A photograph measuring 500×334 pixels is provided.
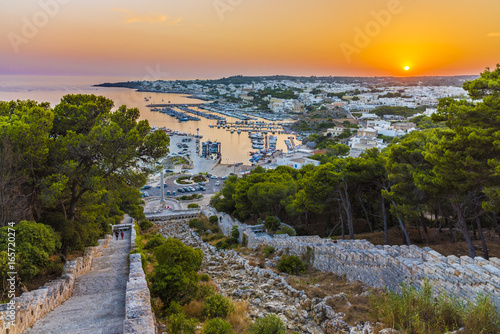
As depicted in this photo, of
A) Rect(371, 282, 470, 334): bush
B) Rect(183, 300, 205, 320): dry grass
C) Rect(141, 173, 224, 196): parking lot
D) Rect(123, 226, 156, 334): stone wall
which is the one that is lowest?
Rect(141, 173, 224, 196): parking lot

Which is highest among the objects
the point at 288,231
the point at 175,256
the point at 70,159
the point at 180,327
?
the point at 70,159

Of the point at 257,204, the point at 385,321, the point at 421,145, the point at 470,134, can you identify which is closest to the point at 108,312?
the point at 385,321

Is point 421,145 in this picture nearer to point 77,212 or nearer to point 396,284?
point 396,284

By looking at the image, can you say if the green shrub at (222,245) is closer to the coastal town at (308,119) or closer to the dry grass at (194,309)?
the dry grass at (194,309)

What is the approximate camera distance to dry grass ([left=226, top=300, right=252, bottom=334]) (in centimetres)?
659

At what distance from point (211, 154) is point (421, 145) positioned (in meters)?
51.8

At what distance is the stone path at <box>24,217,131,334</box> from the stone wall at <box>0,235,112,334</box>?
0.39 feet

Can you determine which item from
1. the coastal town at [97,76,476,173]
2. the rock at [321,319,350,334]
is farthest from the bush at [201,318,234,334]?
the coastal town at [97,76,476,173]

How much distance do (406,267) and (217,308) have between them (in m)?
4.08

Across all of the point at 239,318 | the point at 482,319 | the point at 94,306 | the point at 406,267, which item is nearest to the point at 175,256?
the point at 94,306

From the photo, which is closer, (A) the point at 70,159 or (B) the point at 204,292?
(B) the point at 204,292

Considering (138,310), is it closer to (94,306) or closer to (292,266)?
(94,306)

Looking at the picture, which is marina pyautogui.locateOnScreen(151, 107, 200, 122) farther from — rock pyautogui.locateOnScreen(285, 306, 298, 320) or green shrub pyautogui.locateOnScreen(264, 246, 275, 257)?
rock pyautogui.locateOnScreen(285, 306, 298, 320)

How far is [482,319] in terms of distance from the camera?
4.86 metres
